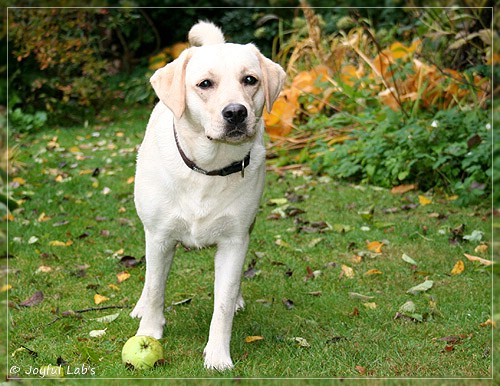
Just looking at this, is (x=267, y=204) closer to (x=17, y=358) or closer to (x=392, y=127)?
(x=392, y=127)

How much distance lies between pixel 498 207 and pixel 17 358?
3.96m

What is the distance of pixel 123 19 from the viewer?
10484 mm

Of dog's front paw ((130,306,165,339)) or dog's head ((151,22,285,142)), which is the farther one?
dog's front paw ((130,306,165,339))

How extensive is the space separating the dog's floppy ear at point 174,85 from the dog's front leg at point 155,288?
716 millimetres

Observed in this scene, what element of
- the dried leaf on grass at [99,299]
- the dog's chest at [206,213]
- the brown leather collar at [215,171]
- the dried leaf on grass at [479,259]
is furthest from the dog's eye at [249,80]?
the dried leaf on grass at [479,259]

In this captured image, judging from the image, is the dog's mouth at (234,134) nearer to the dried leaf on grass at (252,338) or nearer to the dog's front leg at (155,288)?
the dog's front leg at (155,288)

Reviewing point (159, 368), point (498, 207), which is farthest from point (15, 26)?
point (159, 368)

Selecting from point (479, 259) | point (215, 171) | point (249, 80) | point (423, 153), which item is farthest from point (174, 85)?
point (423, 153)

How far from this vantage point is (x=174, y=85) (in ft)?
10.6

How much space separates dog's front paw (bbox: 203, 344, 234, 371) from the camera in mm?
3309

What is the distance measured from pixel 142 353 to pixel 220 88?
1242 millimetres

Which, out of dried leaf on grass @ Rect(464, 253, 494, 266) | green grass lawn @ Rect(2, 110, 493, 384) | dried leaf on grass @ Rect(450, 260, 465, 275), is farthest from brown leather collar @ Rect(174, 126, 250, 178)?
dried leaf on grass @ Rect(464, 253, 494, 266)

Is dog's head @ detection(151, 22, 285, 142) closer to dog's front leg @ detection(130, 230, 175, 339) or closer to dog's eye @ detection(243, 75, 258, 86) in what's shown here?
dog's eye @ detection(243, 75, 258, 86)

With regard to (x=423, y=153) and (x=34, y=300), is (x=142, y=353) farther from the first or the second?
(x=423, y=153)
